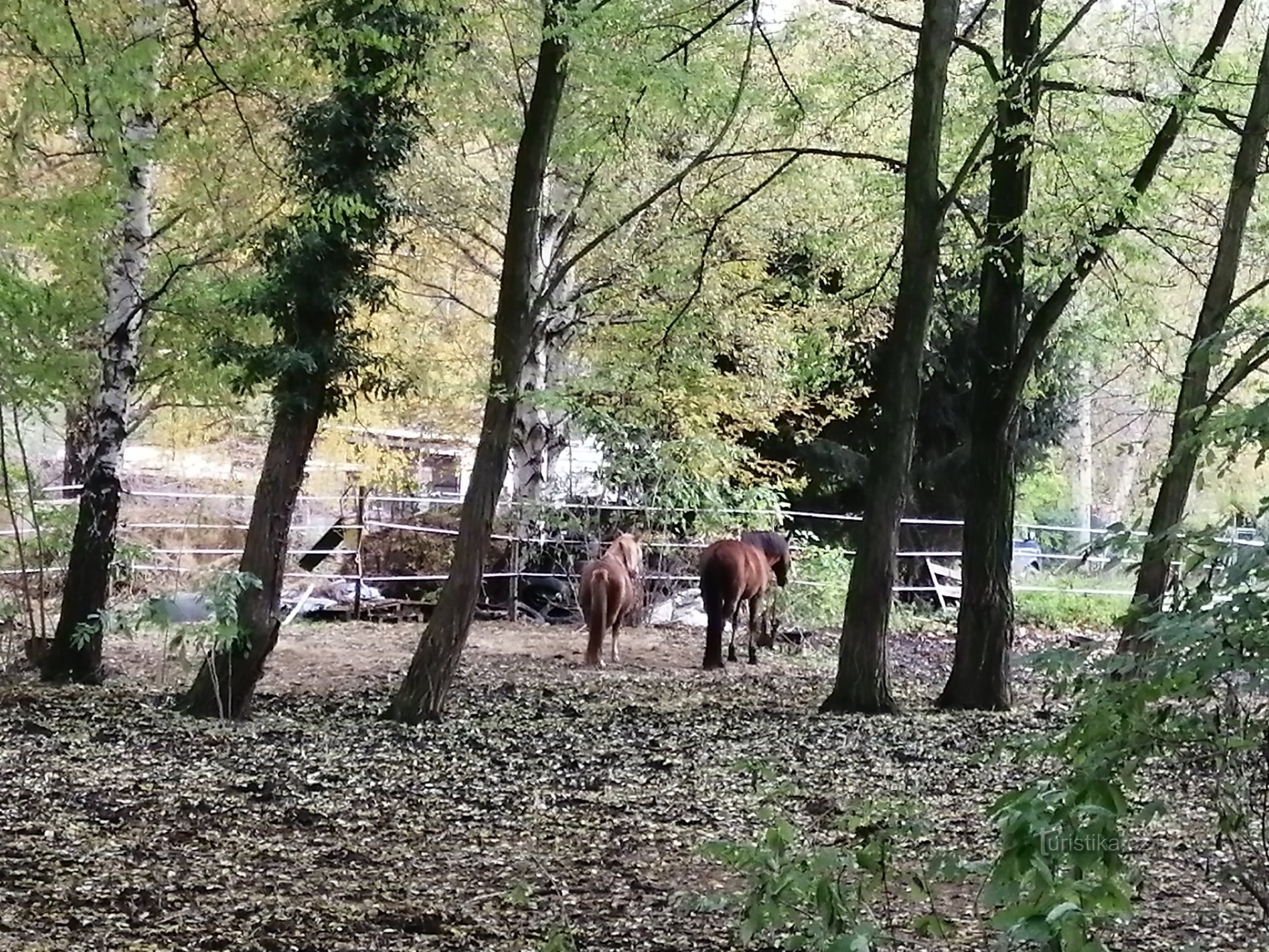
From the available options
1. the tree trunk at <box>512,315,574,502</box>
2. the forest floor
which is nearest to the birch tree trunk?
the tree trunk at <box>512,315,574,502</box>

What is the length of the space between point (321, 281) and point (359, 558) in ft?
23.8

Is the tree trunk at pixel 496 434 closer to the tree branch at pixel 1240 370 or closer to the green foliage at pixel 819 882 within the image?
the tree branch at pixel 1240 370

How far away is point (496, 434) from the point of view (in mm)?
8094

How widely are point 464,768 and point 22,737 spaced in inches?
102

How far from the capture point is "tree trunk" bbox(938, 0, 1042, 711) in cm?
877

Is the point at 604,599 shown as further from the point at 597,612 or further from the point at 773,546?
the point at 773,546

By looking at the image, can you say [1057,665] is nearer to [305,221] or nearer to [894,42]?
[305,221]

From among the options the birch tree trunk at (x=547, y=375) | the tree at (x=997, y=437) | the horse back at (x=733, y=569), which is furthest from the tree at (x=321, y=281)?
the birch tree trunk at (x=547, y=375)

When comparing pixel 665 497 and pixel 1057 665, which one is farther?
pixel 665 497

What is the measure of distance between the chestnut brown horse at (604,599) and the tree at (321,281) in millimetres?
3571

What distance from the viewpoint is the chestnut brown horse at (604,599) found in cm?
1113

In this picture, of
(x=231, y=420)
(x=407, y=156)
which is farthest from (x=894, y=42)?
(x=231, y=420)

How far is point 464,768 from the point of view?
6.70 m

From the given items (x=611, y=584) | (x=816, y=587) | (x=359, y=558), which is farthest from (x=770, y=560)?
(x=359, y=558)
